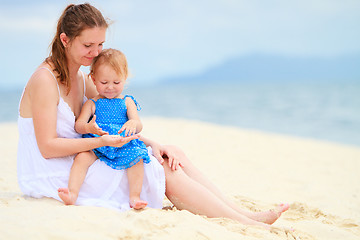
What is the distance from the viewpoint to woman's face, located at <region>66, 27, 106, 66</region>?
2936 millimetres

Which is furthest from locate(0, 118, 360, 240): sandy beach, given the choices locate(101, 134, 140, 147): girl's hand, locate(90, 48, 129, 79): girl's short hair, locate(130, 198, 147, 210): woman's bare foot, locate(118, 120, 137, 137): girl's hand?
locate(90, 48, 129, 79): girl's short hair

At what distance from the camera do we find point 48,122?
2.85 meters

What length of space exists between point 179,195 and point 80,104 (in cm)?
119

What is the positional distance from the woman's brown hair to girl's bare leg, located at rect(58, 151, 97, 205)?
0.59 m

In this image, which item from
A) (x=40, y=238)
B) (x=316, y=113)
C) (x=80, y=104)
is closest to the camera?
(x=40, y=238)

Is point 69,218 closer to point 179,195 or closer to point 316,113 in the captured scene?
point 179,195

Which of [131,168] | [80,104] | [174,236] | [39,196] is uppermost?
[80,104]

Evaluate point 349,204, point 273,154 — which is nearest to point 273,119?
point 273,154

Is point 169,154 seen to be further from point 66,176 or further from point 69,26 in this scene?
point 69,26

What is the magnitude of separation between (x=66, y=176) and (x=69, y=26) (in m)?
1.17

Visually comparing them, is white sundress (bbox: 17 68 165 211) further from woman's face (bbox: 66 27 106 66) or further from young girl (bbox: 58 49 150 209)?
woman's face (bbox: 66 27 106 66)

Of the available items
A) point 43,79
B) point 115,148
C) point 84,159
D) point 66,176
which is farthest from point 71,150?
point 43,79

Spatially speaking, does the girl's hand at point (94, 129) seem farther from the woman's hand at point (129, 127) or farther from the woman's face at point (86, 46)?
the woman's face at point (86, 46)

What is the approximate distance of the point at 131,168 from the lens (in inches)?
115
